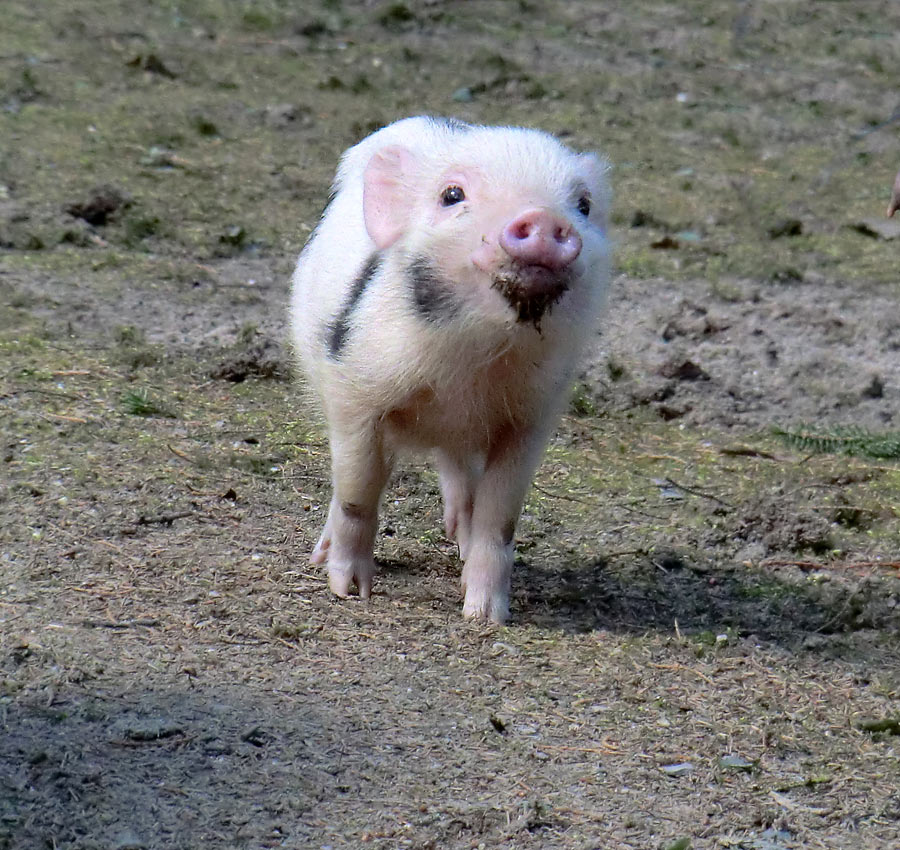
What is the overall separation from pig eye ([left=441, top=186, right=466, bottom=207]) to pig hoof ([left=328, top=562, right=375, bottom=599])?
123 cm

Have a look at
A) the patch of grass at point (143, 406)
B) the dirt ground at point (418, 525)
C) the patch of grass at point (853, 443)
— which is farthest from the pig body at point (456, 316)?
the patch of grass at point (853, 443)

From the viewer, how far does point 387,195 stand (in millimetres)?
3932

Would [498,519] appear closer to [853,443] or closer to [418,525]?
[418,525]

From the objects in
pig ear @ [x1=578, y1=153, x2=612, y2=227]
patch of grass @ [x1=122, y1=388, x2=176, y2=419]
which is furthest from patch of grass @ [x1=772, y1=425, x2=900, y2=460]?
patch of grass @ [x1=122, y1=388, x2=176, y2=419]

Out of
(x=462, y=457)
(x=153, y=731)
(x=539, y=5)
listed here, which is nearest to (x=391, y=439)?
(x=462, y=457)

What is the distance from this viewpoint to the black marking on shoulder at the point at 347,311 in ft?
13.2

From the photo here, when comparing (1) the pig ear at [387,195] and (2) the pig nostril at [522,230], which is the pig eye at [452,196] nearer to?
(1) the pig ear at [387,195]

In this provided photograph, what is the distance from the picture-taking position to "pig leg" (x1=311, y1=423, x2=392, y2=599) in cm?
422

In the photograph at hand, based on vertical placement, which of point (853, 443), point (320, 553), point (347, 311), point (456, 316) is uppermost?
point (456, 316)

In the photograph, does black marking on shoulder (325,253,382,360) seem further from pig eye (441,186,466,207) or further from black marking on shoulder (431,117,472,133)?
black marking on shoulder (431,117,472,133)

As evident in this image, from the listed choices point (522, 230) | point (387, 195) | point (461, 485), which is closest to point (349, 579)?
point (461, 485)

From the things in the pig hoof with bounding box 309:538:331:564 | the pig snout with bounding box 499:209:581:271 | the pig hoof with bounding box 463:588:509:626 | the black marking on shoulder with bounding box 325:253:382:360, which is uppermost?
the pig snout with bounding box 499:209:581:271

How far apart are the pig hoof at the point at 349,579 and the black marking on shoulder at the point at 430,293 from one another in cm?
96

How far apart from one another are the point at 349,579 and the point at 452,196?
129 centimetres
